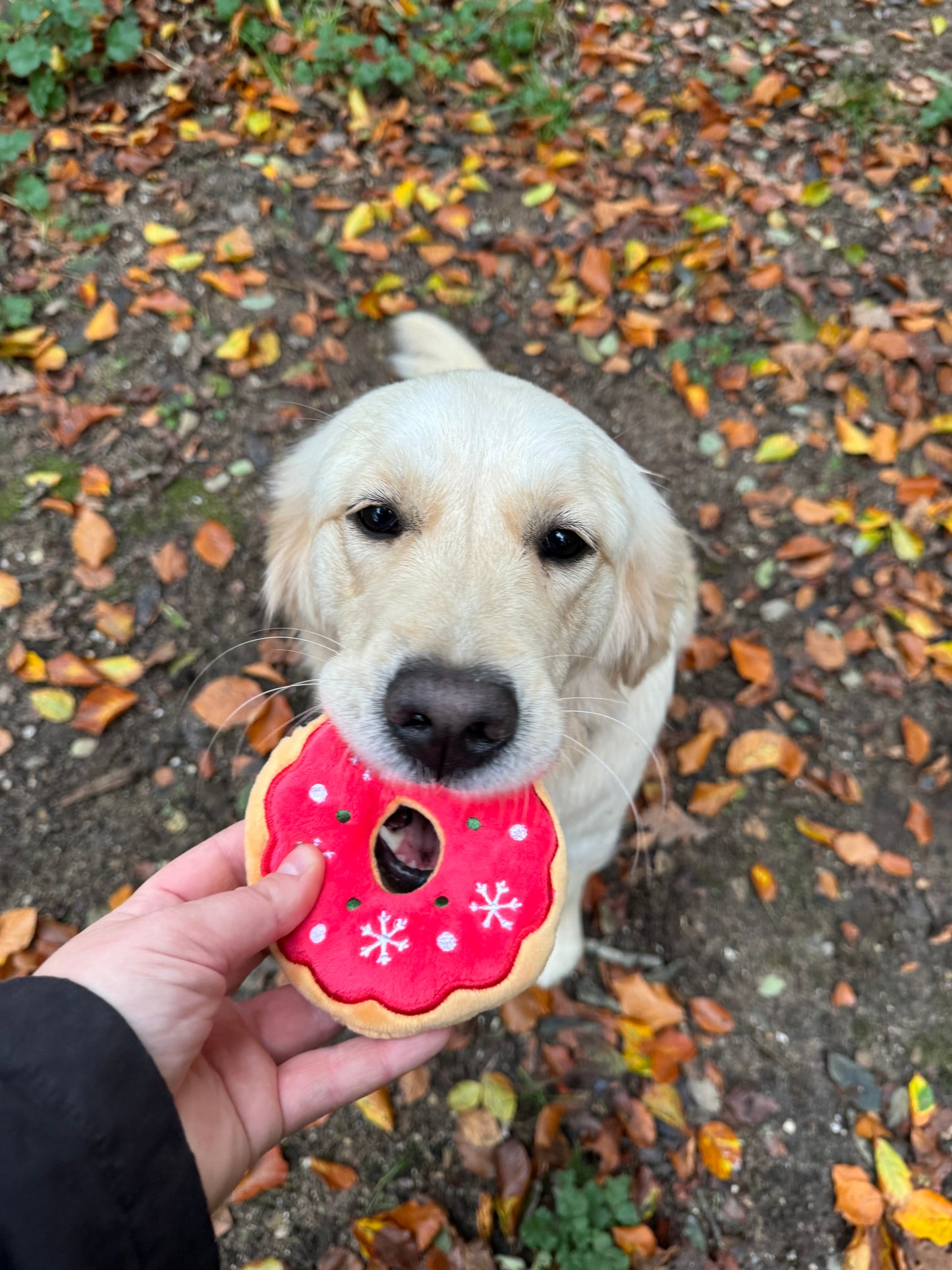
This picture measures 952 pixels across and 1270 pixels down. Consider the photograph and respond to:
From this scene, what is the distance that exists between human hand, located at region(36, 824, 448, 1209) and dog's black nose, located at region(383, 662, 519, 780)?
1.28 ft

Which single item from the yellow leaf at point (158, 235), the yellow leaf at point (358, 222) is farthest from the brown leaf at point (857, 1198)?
the yellow leaf at point (158, 235)

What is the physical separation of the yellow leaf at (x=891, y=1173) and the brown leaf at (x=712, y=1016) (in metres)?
0.58

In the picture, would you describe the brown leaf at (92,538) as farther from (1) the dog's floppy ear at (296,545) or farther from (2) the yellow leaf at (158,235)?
(2) the yellow leaf at (158,235)

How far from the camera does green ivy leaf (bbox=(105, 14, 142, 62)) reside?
424 cm

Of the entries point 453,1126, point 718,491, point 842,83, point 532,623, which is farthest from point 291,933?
point 842,83

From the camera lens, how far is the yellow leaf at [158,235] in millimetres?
4145

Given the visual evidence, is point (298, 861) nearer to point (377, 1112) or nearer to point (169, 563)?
point (377, 1112)

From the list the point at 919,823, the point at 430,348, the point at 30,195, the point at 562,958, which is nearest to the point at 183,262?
the point at 30,195

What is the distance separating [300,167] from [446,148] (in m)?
0.91

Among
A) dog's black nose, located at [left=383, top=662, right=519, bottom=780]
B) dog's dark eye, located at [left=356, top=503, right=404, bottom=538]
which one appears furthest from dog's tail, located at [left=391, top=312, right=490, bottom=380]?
dog's black nose, located at [left=383, top=662, right=519, bottom=780]

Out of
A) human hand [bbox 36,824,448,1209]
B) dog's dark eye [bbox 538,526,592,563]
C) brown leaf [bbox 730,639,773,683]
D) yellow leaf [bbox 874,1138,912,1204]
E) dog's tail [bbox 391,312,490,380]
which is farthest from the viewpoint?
brown leaf [bbox 730,639,773,683]

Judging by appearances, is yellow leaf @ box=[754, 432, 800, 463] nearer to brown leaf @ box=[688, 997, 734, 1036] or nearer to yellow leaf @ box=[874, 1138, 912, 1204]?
A: brown leaf @ box=[688, 997, 734, 1036]

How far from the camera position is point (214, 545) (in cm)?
348

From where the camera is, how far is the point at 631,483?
92.4 inches
